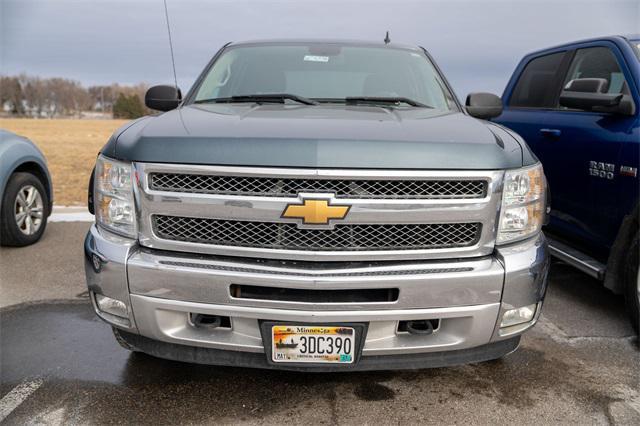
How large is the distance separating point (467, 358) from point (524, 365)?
0.85m

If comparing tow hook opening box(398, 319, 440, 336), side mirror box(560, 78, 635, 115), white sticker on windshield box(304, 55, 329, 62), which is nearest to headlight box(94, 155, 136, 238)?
tow hook opening box(398, 319, 440, 336)

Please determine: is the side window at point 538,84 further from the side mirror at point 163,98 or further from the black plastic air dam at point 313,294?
the black plastic air dam at point 313,294

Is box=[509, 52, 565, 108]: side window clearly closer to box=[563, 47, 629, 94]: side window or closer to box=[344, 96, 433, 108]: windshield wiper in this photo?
box=[563, 47, 629, 94]: side window

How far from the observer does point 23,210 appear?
5.46 meters

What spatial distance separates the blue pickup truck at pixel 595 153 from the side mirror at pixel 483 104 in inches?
25.2

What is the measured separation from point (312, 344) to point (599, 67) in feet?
11.8

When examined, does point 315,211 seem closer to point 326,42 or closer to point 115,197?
point 115,197

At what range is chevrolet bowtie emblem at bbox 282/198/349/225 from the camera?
2307mm

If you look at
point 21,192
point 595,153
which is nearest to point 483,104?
point 595,153

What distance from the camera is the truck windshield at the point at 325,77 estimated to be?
11.6ft

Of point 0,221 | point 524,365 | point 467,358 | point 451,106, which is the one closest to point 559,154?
point 451,106

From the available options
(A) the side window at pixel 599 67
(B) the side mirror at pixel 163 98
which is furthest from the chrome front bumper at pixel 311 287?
(A) the side window at pixel 599 67

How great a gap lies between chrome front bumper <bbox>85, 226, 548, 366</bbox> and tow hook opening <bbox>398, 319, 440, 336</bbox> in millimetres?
22

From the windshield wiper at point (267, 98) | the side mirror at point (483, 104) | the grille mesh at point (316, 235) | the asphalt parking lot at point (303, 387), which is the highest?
the windshield wiper at point (267, 98)
